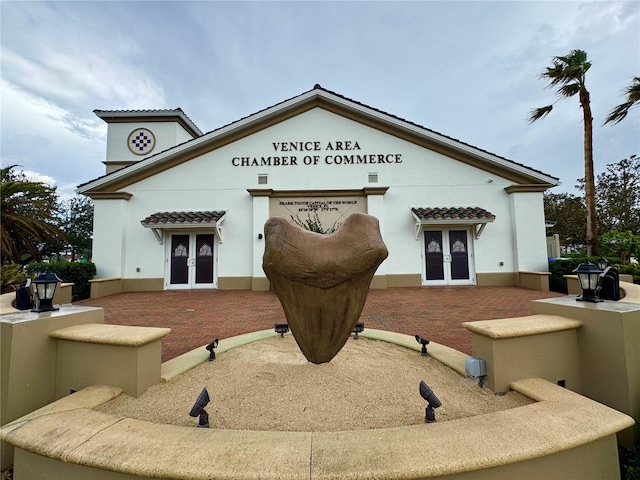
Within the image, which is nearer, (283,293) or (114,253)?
(283,293)

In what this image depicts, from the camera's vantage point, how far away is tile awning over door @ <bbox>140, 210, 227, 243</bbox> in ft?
38.5

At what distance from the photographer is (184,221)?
11.8 metres

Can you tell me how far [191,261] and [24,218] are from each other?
809cm

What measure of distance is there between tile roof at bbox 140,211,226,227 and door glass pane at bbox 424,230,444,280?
8751mm

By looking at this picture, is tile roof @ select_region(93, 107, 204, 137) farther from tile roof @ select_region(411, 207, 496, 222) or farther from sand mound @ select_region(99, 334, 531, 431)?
sand mound @ select_region(99, 334, 531, 431)

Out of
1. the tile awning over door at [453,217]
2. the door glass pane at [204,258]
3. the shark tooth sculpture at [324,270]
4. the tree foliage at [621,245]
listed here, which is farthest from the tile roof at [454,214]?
the shark tooth sculpture at [324,270]

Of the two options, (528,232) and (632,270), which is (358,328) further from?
(528,232)

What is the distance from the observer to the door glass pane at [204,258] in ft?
41.4

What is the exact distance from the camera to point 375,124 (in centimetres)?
1327

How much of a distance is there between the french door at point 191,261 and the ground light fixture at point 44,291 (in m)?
9.30

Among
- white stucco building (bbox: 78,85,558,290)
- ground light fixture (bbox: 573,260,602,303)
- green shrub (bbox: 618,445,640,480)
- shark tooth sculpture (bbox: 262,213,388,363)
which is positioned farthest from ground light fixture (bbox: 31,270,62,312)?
white stucco building (bbox: 78,85,558,290)

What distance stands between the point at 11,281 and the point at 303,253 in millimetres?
9540

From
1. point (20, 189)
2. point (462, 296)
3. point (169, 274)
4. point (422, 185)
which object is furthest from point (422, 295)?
point (20, 189)

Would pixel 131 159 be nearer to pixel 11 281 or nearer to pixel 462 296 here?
pixel 11 281
